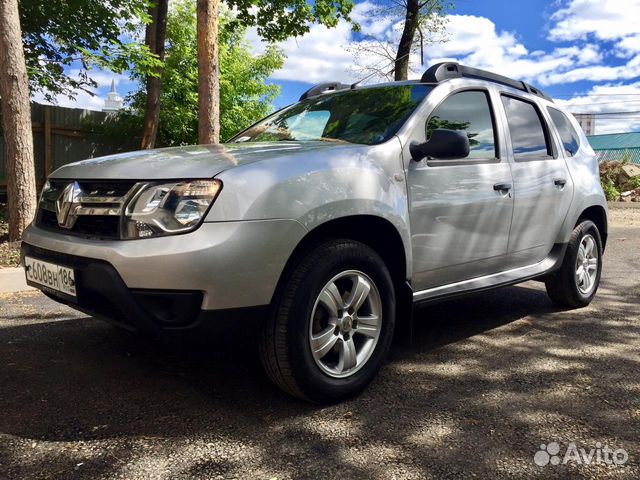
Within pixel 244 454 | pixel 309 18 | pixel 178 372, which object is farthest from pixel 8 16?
pixel 309 18

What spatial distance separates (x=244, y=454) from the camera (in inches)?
91.2

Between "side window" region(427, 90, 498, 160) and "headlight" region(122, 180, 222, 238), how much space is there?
1.62 m

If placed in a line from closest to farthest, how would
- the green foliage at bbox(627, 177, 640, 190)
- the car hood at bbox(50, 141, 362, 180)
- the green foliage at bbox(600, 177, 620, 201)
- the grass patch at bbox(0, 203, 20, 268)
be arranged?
the car hood at bbox(50, 141, 362, 180) < the grass patch at bbox(0, 203, 20, 268) < the green foliage at bbox(600, 177, 620, 201) < the green foliage at bbox(627, 177, 640, 190)

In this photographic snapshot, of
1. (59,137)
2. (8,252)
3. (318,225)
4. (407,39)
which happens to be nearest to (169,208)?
(318,225)

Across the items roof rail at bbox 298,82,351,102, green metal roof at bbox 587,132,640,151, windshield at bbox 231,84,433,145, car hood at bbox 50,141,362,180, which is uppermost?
green metal roof at bbox 587,132,640,151

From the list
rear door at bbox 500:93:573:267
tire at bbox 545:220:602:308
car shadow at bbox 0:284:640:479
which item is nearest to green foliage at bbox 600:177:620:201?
tire at bbox 545:220:602:308

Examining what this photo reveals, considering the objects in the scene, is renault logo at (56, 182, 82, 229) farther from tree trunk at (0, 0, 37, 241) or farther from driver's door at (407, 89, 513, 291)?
tree trunk at (0, 0, 37, 241)

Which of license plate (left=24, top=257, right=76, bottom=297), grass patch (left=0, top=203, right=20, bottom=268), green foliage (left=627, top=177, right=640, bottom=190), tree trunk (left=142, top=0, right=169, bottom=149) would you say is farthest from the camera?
green foliage (left=627, top=177, right=640, bottom=190)

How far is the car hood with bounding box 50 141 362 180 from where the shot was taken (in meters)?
2.52

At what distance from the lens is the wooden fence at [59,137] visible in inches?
500

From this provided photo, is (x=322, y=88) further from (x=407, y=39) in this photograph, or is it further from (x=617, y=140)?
(x=617, y=140)

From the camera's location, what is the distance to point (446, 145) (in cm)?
302

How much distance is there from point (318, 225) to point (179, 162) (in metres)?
0.72

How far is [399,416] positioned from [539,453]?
64cm
